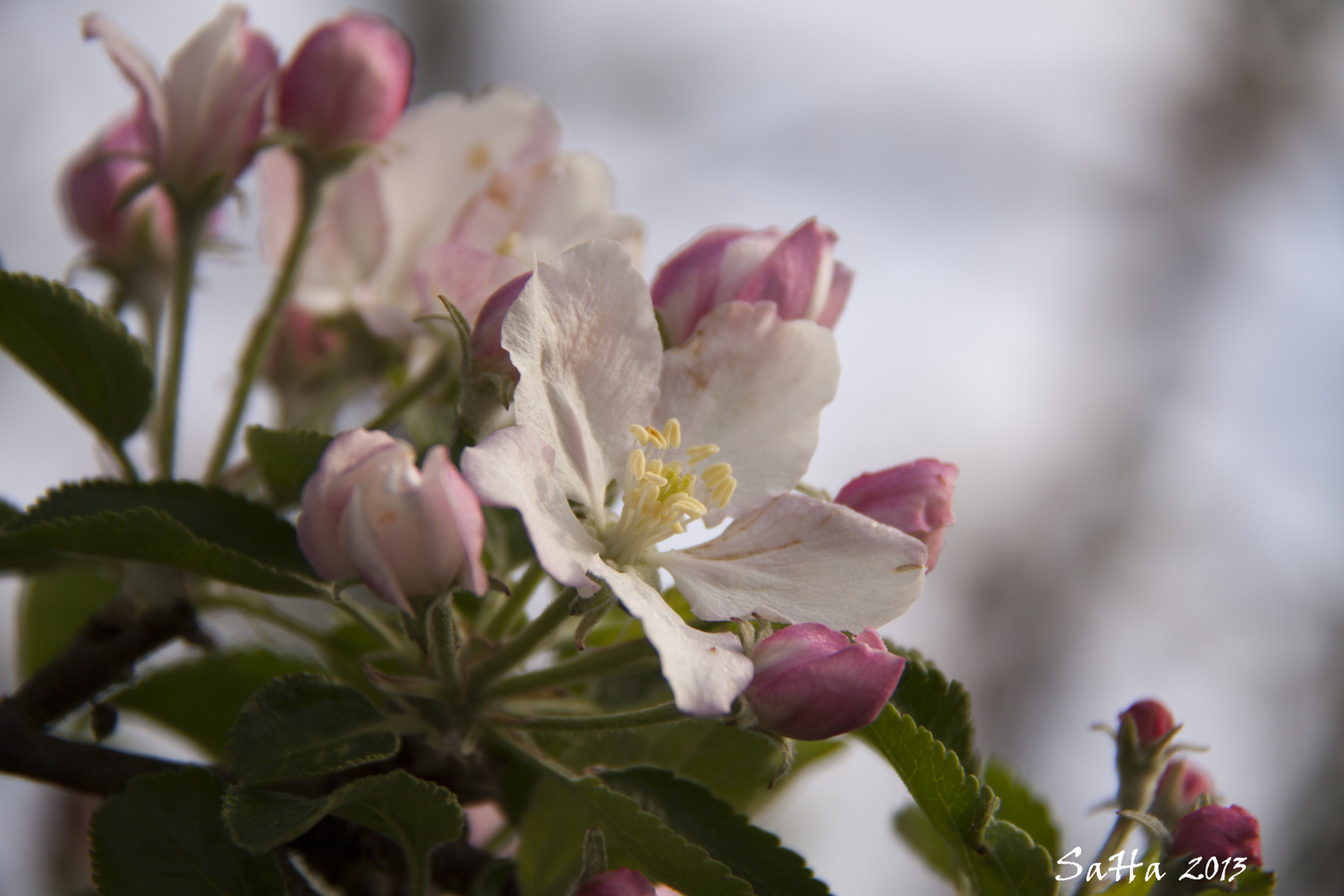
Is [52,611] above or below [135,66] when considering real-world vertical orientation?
below

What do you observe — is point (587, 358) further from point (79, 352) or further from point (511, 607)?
point (79, 352)

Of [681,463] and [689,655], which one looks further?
[681,463]

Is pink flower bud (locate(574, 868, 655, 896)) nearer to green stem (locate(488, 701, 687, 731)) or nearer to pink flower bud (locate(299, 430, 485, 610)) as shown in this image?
green stem (locate(488, 701, 687, 731))

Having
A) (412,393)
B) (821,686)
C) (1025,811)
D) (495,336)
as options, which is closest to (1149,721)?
(1025,811)

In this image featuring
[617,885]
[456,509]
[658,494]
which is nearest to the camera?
[456,509]

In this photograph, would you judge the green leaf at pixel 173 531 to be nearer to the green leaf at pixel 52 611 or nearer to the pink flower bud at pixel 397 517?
the pink flower bud at pixel 397 517

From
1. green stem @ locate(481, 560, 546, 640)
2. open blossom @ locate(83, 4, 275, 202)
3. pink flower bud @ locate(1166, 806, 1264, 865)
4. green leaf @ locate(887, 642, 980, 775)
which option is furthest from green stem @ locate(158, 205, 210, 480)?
pink flower bud @ locate(1166, 806, 1264, 865)

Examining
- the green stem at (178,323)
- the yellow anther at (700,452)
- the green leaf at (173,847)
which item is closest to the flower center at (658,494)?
the yellow anther at (700,452)
